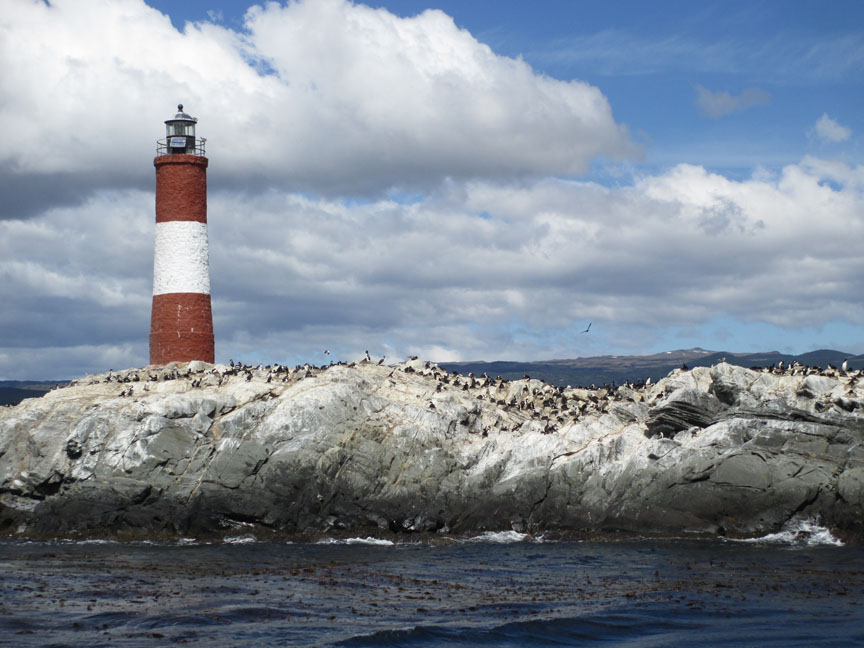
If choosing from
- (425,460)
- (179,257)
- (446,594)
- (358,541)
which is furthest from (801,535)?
(179,257)

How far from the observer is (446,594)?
93.8 ft

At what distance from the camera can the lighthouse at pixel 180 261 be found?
5269 centimetres

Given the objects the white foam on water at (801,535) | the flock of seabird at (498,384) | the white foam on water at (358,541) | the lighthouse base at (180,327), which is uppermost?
the lighthouse base at (180,327)

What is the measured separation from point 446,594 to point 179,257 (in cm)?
2969

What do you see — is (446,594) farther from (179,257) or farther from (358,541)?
(179,257)

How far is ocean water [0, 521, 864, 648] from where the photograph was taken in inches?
928

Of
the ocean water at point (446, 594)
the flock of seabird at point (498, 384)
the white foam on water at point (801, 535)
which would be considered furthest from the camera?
the flock of seabird at point (498, 384)

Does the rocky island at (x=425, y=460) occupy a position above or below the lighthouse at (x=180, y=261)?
below

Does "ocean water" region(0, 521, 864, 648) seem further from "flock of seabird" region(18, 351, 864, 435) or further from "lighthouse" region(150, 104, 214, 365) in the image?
"lighthouse" region(150, 104, 214, 365)

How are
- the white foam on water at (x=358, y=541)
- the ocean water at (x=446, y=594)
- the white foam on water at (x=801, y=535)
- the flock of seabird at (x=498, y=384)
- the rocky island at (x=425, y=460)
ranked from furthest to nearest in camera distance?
the flock of seabird at (x=498, y=384) < the white foam on water at (x=358, y=541) < the rocky island at (x=425, y=460) < the white foam on water at (x=801, y=535) < the ocean water at (x=446, y=594)

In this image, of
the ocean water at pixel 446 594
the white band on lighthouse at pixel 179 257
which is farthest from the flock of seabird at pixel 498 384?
the ocean water at pixel 446 594

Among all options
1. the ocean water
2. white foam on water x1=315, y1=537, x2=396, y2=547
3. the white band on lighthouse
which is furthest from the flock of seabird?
the ocean water

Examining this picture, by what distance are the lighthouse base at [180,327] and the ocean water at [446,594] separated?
15.4 metres

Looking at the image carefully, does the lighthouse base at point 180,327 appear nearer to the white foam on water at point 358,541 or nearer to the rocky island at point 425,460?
the rocky island at point 425,460
